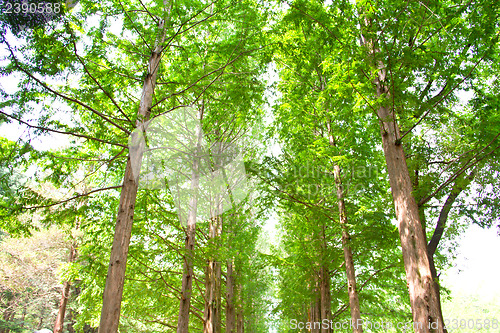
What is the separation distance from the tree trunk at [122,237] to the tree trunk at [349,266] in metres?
4.53

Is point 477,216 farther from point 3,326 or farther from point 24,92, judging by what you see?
point 3,326

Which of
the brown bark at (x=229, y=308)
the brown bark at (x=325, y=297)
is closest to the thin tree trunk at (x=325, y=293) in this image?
the brown bark at (x=325, y=297)

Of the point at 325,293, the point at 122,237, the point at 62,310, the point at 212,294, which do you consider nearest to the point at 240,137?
the point at 212,294

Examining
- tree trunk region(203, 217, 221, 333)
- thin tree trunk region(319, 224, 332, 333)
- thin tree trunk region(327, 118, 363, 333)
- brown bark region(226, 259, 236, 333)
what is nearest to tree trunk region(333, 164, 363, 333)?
thin tree trunk region(327, 118, 363, 333)

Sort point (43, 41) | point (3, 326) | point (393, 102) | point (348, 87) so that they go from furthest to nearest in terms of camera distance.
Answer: point (3, 326), point (348, 87), point (393, 102), point (43, 41)

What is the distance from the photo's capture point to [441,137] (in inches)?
303

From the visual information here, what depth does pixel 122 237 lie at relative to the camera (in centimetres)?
427

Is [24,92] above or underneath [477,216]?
above

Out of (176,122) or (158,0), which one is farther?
(176,122)

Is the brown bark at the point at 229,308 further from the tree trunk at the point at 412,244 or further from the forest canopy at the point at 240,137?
the tree trunk at the point at 412,244

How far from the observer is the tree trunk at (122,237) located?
3875 mm

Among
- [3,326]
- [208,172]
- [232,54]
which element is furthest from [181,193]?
[3,326]

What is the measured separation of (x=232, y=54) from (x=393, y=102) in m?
2.87

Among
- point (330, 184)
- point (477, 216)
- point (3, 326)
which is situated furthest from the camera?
point (3, 326)
